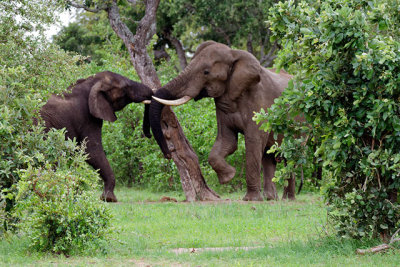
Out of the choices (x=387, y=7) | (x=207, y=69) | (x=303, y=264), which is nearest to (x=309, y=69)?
(x=387, y=7)

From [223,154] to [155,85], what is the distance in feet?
8.18

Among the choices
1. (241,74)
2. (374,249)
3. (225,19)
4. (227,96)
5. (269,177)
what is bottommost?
(269,177)

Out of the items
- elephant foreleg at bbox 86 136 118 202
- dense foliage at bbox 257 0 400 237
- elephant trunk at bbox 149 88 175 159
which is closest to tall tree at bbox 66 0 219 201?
elephant trunk at bbox 149 88 175 159

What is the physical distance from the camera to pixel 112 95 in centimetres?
1495

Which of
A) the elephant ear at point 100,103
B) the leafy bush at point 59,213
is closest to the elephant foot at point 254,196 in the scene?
the elephant ear at point 100,103

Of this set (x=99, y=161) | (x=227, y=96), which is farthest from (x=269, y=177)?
(x=99, y=161)

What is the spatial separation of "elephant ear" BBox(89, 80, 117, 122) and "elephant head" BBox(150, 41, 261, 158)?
4.10 feet

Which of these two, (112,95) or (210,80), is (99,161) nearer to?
(112,95)

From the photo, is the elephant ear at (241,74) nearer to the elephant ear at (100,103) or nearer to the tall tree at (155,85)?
the tall tree at (155,85)

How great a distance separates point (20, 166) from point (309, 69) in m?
3.80

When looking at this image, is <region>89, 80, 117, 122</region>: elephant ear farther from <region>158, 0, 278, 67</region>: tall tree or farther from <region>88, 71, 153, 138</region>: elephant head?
<region>158, 0, 278, 67</region>: tall tree

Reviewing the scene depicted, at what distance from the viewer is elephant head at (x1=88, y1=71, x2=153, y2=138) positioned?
47.6 feet

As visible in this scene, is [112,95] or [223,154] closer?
[223,154]

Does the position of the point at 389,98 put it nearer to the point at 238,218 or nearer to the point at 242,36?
the point at 238,218
